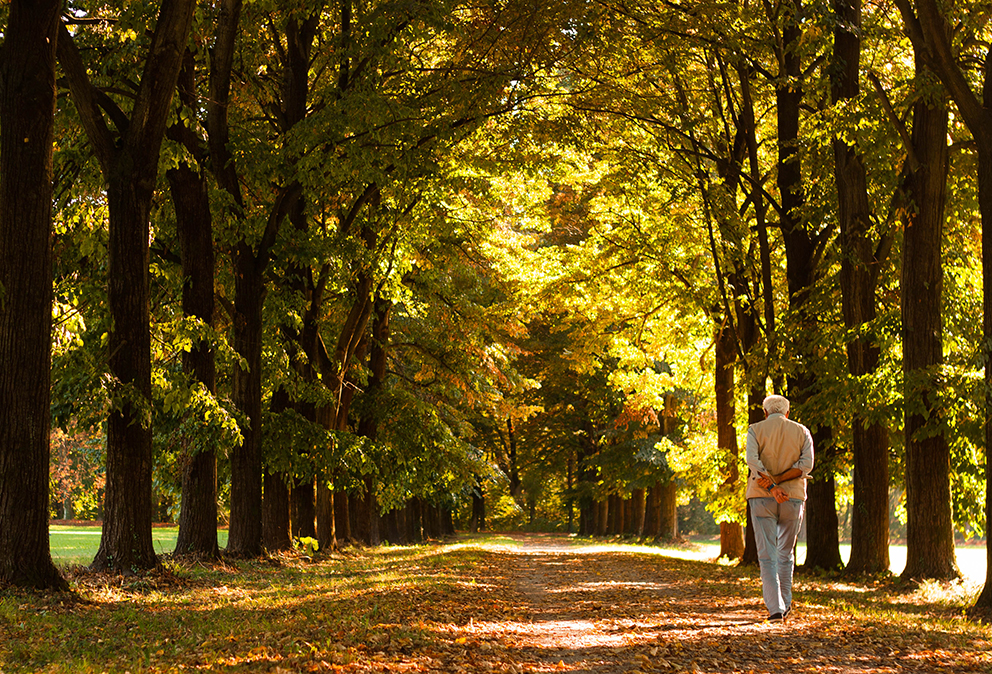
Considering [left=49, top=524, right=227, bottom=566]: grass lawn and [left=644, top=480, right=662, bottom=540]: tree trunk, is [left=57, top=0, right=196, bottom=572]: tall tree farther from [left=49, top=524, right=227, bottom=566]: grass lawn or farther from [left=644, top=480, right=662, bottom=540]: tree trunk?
[left=644, top=480, right=662, bottom=540]: tree trunk

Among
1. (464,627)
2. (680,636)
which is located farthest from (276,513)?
(680,636)

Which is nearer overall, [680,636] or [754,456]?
[680,636]

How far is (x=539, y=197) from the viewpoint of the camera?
22438 millimetres

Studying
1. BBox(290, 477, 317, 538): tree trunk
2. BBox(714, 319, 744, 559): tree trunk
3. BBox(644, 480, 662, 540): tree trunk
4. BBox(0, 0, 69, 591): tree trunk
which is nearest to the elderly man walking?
BBox(0, 0, 69, 591): tree trunk

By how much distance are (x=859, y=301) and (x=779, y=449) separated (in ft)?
20.8

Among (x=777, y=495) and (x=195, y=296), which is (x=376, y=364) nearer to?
(x=195, y=296)

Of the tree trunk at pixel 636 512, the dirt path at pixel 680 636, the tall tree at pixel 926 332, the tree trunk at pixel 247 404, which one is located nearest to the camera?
the dirt path at pixel 680 636

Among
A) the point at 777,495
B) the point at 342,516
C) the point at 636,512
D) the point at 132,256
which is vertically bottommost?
the point at 636,512

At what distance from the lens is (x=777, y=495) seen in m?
8.49

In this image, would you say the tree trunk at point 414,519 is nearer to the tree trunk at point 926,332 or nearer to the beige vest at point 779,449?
the tree trunk at point 926,332

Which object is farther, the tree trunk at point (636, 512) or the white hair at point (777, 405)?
the tree trunk at point (636, 512)

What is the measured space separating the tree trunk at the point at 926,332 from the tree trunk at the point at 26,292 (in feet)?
→ 32.9

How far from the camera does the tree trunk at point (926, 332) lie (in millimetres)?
11406

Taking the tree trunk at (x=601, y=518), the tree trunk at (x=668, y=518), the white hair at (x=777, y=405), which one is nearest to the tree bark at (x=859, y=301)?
the white hair at (x=777, y=405)
